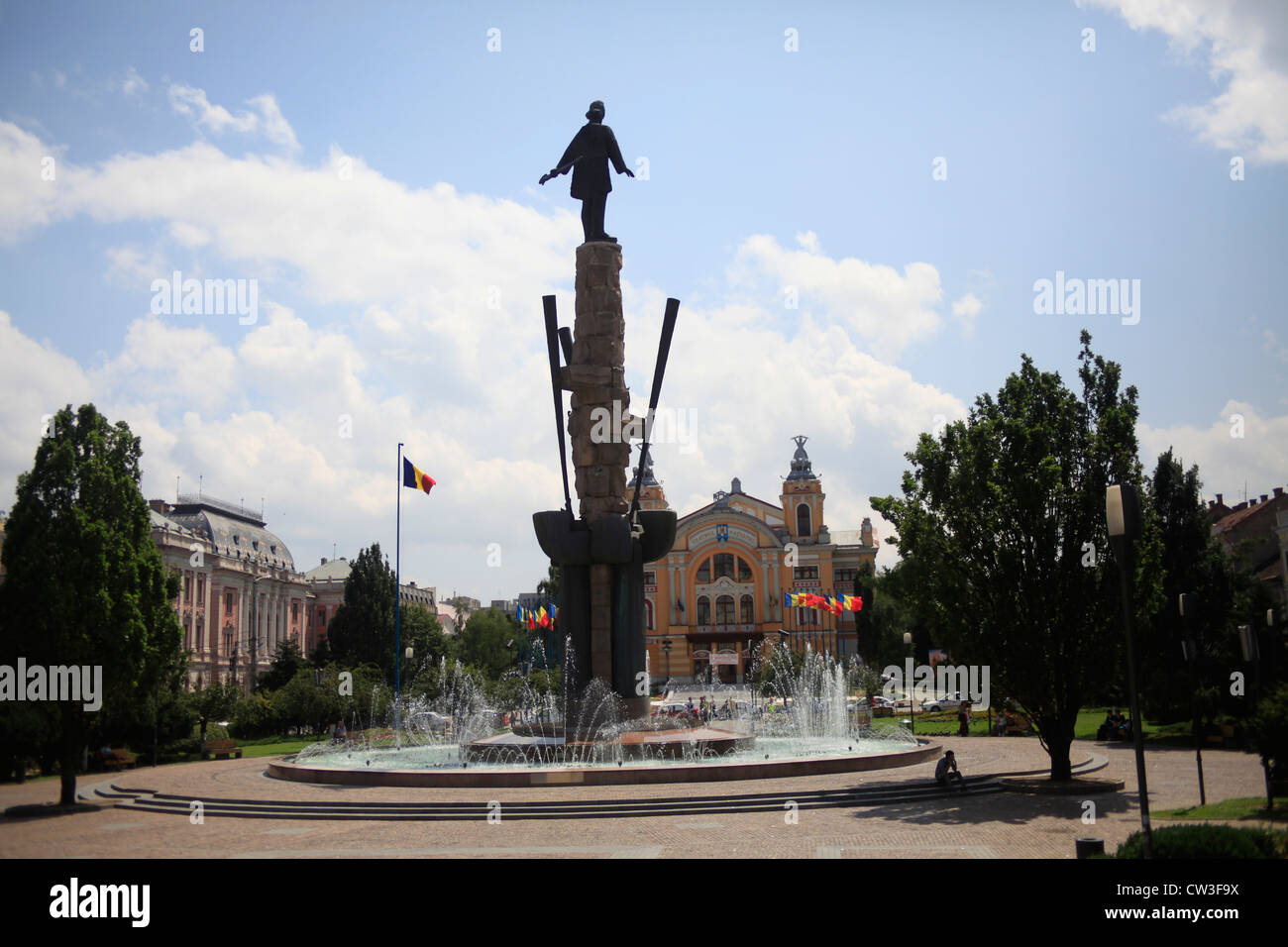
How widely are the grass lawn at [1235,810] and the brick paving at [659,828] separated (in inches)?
25.4

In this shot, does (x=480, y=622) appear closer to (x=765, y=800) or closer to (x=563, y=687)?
(x=563, y=687)

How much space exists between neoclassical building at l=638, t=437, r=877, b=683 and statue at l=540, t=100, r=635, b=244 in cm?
6050

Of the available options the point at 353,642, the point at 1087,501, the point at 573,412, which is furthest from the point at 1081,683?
the point at 353,642

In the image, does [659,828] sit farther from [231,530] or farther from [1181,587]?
[231,530]

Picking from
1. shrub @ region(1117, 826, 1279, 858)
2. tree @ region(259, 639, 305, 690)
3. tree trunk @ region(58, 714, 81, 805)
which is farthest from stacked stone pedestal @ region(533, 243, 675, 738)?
tree @ region(259, 639, 305, 690)

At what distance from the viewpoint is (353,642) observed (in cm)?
6322

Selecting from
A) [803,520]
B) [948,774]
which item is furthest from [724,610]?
[948,774]

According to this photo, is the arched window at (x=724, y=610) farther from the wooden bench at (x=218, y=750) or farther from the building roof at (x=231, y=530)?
the wooden bench at (x=218, y=750)

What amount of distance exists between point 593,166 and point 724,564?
2537 inches

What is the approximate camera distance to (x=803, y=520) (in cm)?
9256

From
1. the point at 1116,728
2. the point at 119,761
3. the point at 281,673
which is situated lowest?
the point at 119,761

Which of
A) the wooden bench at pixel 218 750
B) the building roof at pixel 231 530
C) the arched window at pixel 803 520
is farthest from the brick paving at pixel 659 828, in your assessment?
the arched window at pixel 803 520

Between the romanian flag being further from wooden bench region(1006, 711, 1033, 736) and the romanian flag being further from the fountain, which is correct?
wooden bench region(1006, 711, 1033, 736)
